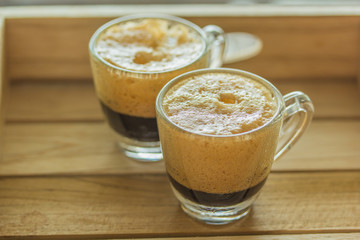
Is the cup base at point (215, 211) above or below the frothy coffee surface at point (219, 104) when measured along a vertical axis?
below

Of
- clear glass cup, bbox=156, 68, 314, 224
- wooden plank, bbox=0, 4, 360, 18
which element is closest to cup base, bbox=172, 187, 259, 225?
clear glass cup, bbox=156, 68, 314, 224

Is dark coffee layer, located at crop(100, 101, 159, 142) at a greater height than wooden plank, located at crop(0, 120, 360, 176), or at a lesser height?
greater

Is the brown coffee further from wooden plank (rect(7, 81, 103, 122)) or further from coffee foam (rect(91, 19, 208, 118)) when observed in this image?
wooden plank (rect(7, 81, 103, 122))

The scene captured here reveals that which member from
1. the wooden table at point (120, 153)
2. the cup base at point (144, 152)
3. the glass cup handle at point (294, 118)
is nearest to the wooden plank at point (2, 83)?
the wooden table at point (120, 153)

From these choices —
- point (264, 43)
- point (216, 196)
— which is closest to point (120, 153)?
point (216, 196)

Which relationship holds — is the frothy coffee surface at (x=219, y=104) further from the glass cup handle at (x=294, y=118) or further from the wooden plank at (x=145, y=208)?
the wooden plank at (x=145, y=208)

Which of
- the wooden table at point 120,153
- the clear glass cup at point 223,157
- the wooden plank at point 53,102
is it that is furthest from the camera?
the wooden plank at point 53,102
